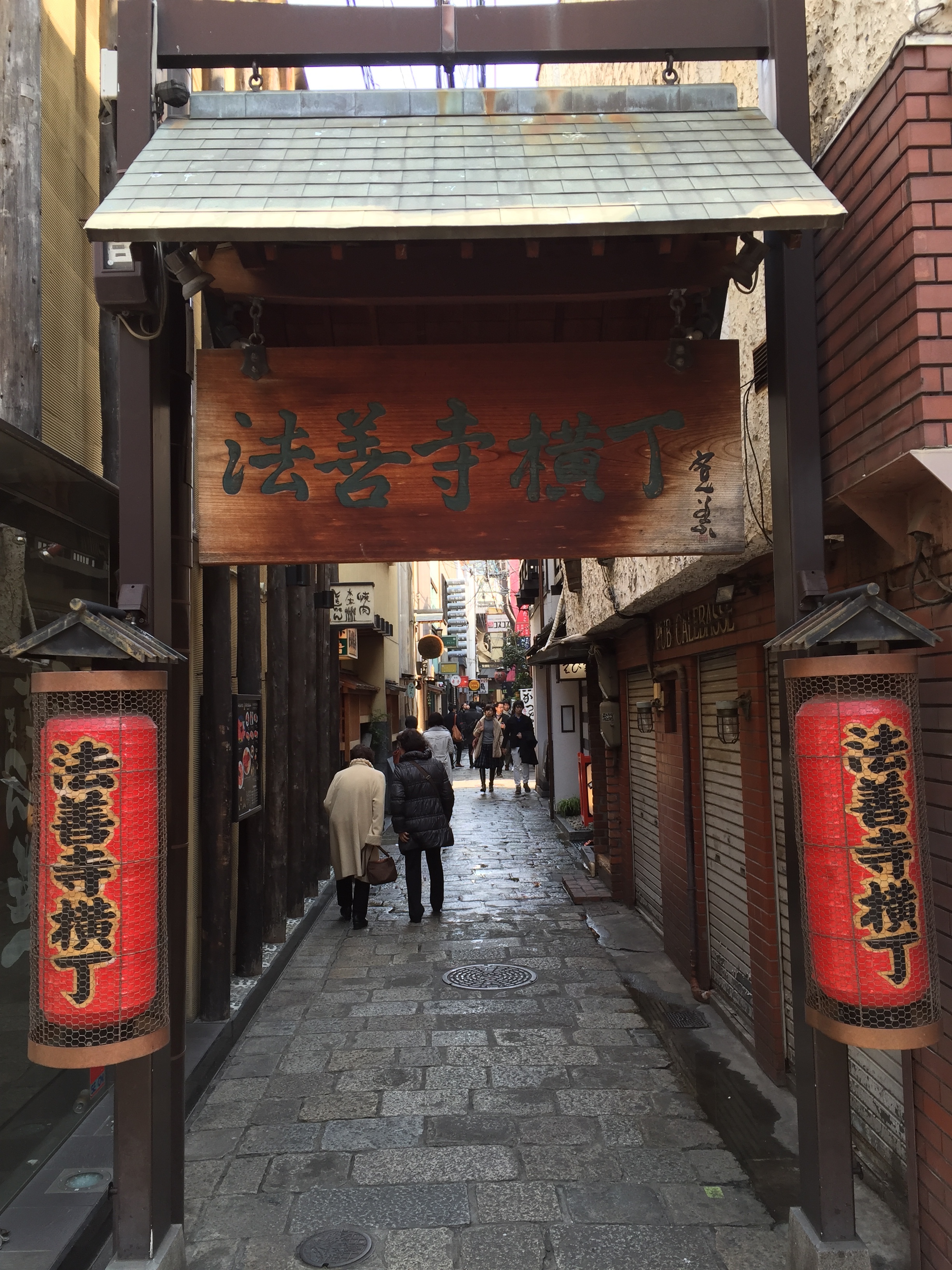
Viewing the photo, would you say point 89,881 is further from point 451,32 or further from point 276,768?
point 276,768

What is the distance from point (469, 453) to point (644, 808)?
6.78m

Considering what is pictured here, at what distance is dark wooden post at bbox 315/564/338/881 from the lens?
11.8m

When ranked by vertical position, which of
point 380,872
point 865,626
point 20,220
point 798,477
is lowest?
point 380,872

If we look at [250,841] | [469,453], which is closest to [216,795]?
[250,841]

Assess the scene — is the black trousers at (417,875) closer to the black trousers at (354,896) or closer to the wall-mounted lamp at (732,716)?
the black trousers at (354,896)

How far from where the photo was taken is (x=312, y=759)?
37.0ft

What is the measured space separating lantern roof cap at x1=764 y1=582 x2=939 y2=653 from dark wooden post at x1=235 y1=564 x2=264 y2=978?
5.11 meters

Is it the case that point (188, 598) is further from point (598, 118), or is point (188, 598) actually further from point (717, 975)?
point (717, 975)

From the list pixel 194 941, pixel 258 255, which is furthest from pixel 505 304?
pixel 194 941

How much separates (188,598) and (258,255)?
154cm

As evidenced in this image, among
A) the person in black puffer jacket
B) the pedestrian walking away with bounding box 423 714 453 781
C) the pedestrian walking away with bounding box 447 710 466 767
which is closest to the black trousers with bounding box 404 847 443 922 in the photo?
the person in black puffer jacket

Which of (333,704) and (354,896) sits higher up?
(333,704)

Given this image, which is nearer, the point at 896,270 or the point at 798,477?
the point at 896,270

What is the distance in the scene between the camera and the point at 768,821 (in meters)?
5.60
